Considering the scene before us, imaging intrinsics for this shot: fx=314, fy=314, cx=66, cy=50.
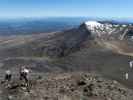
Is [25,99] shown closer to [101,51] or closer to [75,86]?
[75,86]

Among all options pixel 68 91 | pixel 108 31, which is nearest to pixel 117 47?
pixel 108 31

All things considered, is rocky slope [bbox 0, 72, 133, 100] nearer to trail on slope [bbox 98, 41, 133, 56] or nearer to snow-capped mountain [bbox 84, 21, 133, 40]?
trail on slope [bbox 98, 41, 133, 56]

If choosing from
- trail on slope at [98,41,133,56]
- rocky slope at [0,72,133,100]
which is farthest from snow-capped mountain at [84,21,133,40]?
rocky slope at [0,72,133,100]

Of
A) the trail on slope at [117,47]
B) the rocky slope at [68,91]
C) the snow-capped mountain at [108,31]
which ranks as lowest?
the trail on slope at [117,47]

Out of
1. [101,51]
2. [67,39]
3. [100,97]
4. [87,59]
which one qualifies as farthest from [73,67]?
[67,39]

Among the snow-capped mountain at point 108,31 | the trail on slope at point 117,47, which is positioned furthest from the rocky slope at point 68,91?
the snow-capped mountain at point 108,31

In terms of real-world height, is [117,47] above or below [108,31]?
below

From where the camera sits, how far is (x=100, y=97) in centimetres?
2270

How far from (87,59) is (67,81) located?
3194 centimetres

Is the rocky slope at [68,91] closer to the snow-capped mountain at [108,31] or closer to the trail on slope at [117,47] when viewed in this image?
the trail on slope at [117,47]

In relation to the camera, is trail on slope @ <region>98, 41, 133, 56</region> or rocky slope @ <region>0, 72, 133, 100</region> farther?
trail on slope @ <region>98, 41, 133, 56</region>

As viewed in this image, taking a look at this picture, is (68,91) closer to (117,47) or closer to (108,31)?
(117,47)

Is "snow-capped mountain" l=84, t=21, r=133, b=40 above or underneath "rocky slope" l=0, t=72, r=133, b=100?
underneath

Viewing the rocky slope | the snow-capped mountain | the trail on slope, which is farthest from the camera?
the snow-capped mountain
